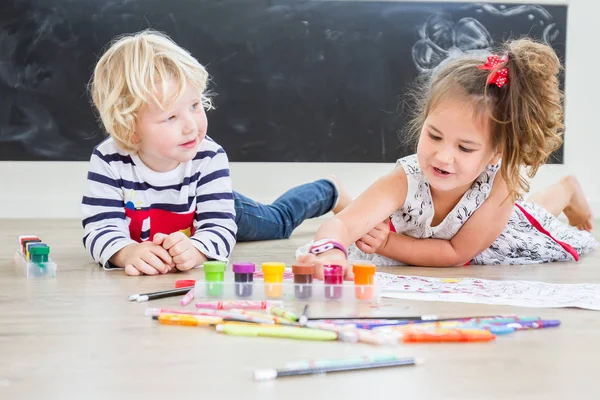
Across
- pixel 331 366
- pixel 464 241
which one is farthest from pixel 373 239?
pixel 331 366

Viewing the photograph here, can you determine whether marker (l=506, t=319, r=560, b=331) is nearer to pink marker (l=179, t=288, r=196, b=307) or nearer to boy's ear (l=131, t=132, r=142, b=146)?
pink marker (l=179, t=288, r=196, b=307)

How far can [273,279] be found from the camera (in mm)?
1259

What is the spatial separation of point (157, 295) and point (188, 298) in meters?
0.08

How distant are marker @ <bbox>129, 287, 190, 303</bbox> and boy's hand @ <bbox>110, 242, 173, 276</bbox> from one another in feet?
0.72

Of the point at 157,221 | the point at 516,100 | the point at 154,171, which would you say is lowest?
the point at 157,221

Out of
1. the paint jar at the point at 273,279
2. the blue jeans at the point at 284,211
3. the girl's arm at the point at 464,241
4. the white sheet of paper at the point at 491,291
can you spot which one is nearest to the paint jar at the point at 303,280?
the paint jar at the point at 273,279

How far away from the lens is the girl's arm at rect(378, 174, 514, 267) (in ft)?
5.47

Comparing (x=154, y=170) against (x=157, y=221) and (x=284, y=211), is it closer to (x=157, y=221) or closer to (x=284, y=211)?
(x=157, y=221)

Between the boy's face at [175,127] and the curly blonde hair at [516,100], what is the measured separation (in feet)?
1.45

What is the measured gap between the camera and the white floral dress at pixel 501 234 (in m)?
1.67

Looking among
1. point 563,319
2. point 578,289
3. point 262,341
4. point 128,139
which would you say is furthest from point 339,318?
point 128,139

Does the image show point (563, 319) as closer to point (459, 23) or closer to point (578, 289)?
point (578, 289)

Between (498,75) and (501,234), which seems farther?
(501,234)

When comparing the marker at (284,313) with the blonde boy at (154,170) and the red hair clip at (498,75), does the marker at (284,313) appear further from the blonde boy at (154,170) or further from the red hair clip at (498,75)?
the red hair clip at (498,75)
